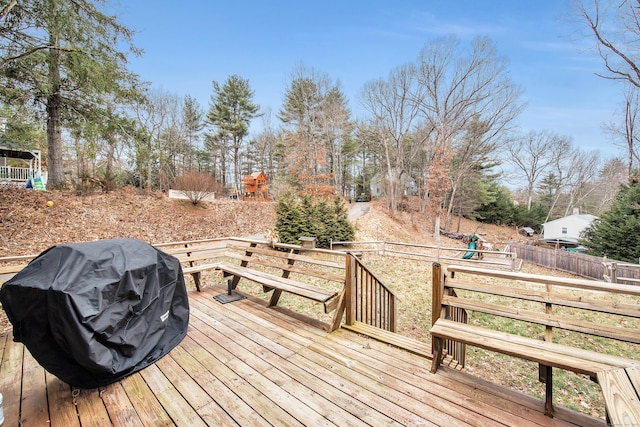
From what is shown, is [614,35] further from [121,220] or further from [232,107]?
[232,107]

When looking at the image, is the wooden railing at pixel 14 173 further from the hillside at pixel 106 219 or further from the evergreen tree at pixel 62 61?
the hillside at pixel 106 219

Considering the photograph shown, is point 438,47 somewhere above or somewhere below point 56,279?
above

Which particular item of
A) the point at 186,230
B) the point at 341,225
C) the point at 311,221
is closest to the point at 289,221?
the point at 311,221

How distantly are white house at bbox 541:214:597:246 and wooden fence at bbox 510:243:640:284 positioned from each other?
8.80 meters

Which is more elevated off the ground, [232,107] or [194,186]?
[232,107]

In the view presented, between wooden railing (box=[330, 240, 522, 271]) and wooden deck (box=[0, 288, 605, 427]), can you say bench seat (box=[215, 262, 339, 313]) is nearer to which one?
wooden deck (box=[0, 288, 605, 427])

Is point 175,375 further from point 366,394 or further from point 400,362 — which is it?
point 400,362

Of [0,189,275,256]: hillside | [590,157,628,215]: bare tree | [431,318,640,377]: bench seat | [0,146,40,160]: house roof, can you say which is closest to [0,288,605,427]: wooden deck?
[431,318,640,377]: bench seat

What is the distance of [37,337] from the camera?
5.57ft

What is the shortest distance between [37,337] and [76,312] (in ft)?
1.46

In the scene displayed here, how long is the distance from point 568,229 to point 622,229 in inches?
387

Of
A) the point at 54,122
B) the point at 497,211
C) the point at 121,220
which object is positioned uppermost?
the point at 54,122

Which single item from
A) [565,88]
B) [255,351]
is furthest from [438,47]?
[255,351]

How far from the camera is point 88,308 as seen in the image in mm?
1629
